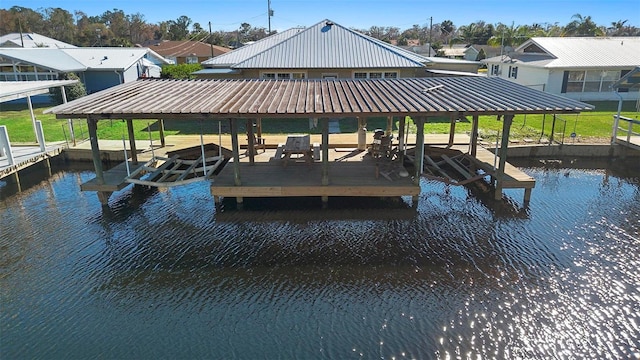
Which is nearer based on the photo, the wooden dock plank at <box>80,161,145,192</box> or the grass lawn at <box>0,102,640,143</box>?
the wooden dock plank at <box>80,161,145,192</box>

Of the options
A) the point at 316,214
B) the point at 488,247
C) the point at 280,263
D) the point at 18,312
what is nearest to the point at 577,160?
the point at 488,247

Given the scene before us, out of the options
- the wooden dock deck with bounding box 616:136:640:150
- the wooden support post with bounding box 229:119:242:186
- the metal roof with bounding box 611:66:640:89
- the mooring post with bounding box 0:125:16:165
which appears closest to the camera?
the wooden support post with bounding box 229:119:242:186

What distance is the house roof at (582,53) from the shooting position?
89.4 ft

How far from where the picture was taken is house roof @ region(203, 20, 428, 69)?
20672mm

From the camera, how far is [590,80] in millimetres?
27750

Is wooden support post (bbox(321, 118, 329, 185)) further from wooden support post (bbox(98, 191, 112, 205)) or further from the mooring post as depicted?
the mooring post

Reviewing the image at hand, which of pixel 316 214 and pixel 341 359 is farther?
pixel 316 214

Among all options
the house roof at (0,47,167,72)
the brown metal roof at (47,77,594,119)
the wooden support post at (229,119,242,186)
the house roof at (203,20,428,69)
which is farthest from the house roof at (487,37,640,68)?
the house roof at (0,47,167,72)

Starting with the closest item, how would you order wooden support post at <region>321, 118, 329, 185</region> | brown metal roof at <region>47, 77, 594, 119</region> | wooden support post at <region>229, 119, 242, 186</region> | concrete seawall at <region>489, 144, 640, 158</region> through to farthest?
1. brown metal roof at <region>47, 77, 594, 119</region>
2. wooden support post at <region>321, 118, 329, 185</region>
3. wooden support post at <region>229, 119, 242, 186</region>
4. concrete seawall at <region>489, 144, 640, 158</region>

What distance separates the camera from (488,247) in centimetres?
868

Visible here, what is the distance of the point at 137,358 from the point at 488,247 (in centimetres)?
696

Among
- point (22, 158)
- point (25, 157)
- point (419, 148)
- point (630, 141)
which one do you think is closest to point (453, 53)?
point (630, 141)

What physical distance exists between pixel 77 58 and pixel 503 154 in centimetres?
3550

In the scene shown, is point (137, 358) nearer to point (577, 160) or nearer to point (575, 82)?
point (577, 160)
